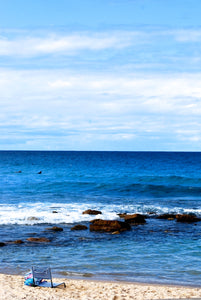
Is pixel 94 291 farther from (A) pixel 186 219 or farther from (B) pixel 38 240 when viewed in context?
(A) pixel 186 219

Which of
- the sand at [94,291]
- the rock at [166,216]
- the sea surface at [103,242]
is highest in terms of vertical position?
the rock at [166,216]

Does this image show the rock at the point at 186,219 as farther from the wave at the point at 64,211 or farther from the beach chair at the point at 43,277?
the beach chair at the point at 43,277

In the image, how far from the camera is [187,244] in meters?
21.4

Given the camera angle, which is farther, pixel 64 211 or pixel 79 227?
pixel 64 211

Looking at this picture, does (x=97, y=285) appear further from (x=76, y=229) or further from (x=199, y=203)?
(x=199, y=203)

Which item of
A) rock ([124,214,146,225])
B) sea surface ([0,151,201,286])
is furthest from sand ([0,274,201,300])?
rock ([124,214,146,225])

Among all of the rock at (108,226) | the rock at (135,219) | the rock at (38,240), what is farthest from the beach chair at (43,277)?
the rock at (135,219)

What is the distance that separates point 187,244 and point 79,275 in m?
7.54

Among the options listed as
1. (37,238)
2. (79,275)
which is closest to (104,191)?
(37,238)

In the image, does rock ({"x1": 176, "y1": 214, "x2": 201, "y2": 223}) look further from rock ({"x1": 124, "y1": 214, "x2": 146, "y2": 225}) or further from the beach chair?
the beach chair

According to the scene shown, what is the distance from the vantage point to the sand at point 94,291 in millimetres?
13617

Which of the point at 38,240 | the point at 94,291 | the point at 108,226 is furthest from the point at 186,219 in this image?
the point at 94,291

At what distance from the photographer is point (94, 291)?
47.1 ft

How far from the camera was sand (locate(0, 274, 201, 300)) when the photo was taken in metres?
13.6
